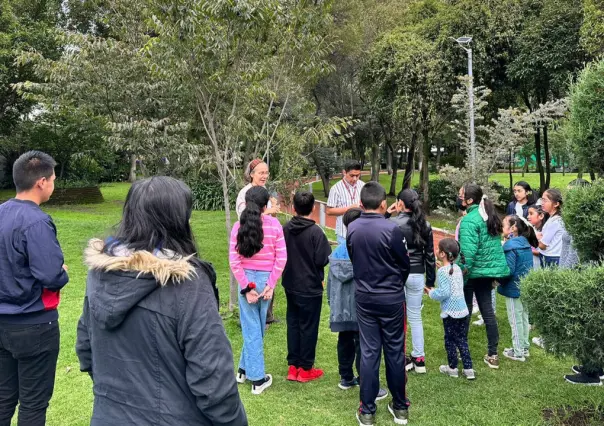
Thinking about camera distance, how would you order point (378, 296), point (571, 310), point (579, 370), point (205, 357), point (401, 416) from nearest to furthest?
point (205, 357), point (571, 310), point (378, 296), point (401, 416), point (579, 370)

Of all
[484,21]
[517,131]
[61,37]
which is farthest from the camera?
[484,21]

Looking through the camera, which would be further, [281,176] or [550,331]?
[281,176]

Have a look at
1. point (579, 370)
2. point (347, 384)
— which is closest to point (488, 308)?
point (579, 370)

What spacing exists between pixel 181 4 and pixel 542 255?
5242mm

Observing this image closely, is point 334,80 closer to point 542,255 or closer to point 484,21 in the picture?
point 484,21

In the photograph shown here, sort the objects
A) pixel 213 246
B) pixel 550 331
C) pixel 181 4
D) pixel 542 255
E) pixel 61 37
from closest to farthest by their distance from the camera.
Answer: pixel 550 331 < pixel 181 4 < pixel 542 255 < pixel 61 37 < pixel 213 246

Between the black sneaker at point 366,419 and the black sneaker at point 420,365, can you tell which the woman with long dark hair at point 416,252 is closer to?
the black sneaker at point 420,365

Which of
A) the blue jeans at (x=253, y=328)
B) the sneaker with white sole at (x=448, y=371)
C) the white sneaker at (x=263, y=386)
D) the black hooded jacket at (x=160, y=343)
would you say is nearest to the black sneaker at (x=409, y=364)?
the sneaker with white sole at (x=448, y=371)

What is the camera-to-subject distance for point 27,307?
2.92 m

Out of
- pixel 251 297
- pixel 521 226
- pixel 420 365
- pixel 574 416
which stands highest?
pixel 521 226

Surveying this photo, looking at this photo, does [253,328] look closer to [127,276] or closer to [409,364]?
[409,364]

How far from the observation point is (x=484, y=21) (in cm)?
1512

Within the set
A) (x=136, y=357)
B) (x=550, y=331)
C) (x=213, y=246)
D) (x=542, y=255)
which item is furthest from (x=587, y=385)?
(x=213, y=246)

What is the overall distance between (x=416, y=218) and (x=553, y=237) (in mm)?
2379
